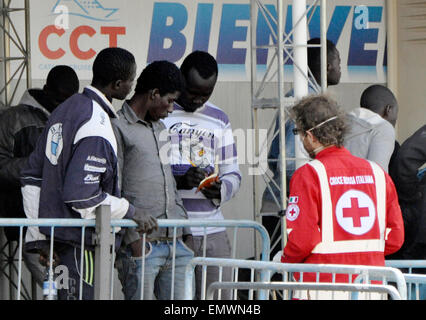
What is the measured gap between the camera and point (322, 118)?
4.28 metres

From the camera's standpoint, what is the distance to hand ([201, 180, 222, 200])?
5.76 m

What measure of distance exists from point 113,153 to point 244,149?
3.90 meters

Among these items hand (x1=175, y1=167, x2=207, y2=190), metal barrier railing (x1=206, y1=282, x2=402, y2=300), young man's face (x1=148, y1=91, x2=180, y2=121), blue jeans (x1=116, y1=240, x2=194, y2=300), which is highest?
young man's face (x1=148, y1=91, x2=180, y2=121)

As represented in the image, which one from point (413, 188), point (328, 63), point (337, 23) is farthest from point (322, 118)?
point (337, 23)

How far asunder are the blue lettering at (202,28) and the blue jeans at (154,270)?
380cm

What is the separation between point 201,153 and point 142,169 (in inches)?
32.2

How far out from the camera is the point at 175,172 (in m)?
5.83

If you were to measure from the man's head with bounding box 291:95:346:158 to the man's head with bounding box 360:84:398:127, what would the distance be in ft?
7.95

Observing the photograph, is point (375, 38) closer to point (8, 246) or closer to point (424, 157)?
point (424, 157)

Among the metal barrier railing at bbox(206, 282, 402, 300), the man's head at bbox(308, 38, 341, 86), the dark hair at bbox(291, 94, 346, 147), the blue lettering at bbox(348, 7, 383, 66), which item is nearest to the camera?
the metal barrier railing at bbox(206, 282, 402, 300)

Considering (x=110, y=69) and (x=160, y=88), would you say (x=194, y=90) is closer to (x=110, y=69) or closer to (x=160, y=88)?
(x=160, y=88)

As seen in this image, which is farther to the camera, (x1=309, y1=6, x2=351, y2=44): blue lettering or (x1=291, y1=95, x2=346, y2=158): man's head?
(x1=309, y1=6, x2=351, y2=44): blue lettering

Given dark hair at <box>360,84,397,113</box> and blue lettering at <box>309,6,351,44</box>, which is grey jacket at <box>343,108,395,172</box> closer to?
dark hair at <box>360,84,397,113</box>

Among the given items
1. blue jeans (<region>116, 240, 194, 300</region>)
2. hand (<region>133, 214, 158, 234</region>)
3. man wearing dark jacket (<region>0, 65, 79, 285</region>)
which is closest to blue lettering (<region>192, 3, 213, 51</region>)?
man wearing dark jacket (<region>0, 65, 79, 285</region>)
